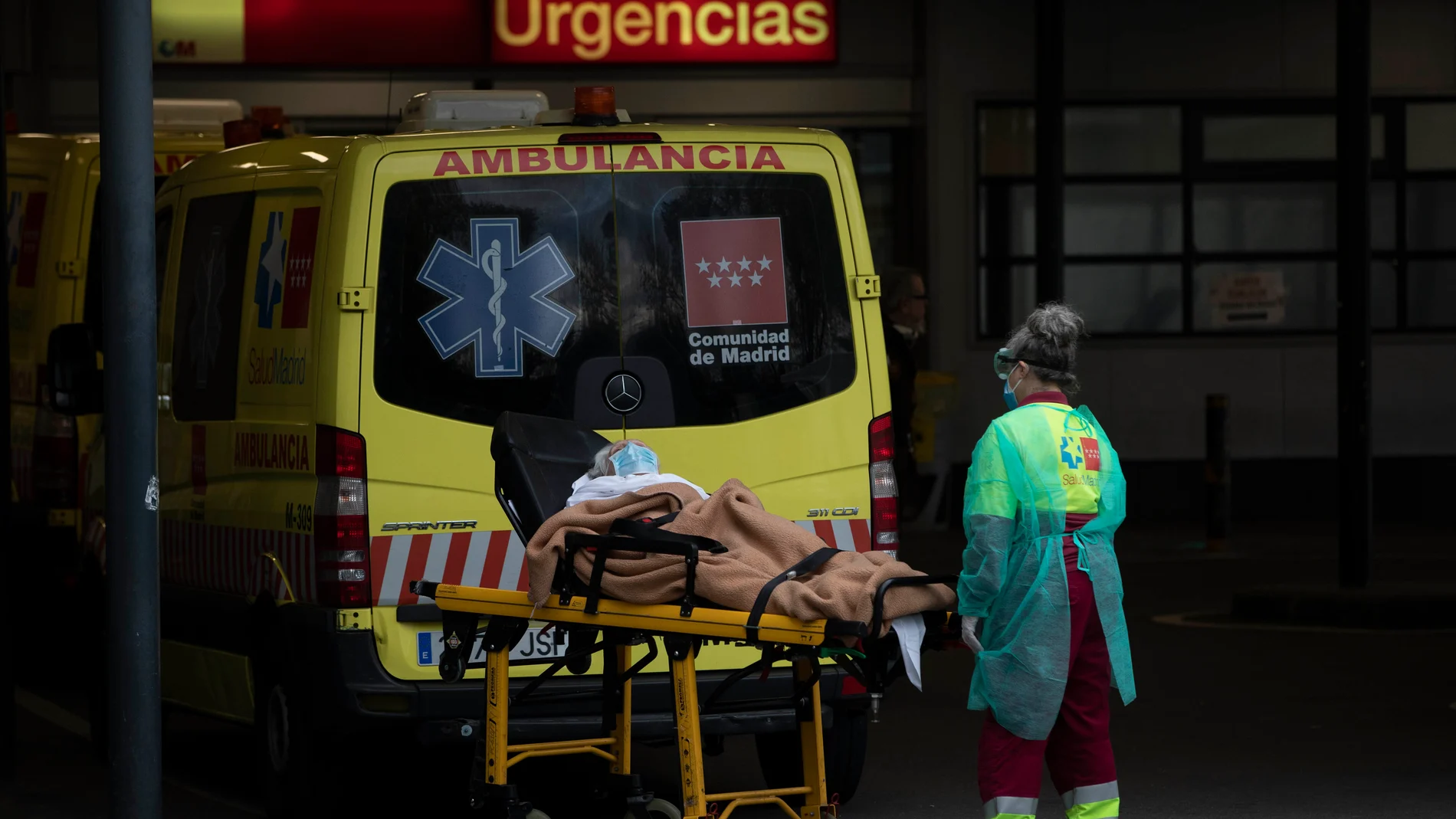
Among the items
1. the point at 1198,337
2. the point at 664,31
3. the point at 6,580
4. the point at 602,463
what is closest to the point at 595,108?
the point at 602,463

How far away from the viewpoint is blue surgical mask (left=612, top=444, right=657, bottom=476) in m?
6.35

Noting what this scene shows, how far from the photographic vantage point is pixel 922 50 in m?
19.3

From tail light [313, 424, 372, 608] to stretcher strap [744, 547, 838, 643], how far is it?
5.51 ft

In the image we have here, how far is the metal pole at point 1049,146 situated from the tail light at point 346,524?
30.2 ft

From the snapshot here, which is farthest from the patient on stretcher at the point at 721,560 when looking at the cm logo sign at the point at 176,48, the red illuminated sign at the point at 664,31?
the cm logo sign at the point at 176,48

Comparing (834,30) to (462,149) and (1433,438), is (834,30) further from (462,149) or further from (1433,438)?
(462,149)

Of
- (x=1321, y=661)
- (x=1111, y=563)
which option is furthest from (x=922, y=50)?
(x=1111, y=563)

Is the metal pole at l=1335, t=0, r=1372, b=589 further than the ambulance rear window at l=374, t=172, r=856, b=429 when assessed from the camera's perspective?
Yes

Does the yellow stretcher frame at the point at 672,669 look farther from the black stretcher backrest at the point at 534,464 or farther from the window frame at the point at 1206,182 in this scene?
the window frame at the point at 1206,182

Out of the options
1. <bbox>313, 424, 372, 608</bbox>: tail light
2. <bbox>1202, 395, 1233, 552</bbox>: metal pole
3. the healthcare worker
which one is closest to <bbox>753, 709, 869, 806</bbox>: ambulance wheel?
<bbox>313, 424, 372, 608</bbox>: tail light

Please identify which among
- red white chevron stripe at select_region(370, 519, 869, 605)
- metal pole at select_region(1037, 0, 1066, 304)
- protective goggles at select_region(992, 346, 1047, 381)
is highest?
metal pole at select_region(1037, 0, 1066, 304)

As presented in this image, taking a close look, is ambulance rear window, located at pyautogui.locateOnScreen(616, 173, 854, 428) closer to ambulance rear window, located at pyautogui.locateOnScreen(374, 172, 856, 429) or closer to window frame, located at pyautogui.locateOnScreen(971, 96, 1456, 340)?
ambulance rear window, located at pyautogui.locateOnScreen(374, 172, 856, 429)

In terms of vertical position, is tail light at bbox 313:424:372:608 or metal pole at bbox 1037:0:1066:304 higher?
metal pole at bbox 1037:0:1066:304

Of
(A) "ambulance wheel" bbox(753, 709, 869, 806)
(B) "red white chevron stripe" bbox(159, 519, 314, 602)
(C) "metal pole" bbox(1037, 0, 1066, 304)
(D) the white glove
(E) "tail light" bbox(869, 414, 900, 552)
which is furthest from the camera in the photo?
(C) "metal pole" bbox(1037, 0, 1066, 304)
